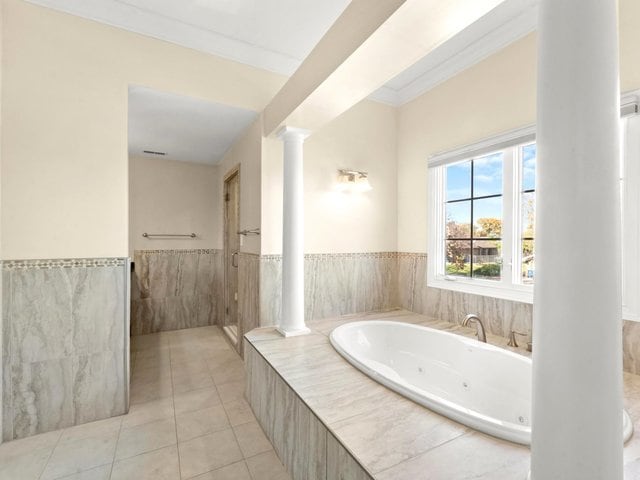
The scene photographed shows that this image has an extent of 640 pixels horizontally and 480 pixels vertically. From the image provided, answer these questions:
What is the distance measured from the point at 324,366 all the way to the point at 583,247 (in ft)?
4.82

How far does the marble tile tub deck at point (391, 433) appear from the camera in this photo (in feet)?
3.30

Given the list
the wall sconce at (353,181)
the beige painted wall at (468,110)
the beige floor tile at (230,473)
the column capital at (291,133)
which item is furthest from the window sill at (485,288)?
the beige floor tile at (230,473)

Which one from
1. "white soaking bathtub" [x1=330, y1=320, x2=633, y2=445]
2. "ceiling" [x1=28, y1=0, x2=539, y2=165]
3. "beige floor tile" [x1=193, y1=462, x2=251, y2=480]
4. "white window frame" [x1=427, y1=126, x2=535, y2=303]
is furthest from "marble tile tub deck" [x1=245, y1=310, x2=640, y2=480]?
"ceiling" [x1=28, y1=0, x2=539, y2=165]

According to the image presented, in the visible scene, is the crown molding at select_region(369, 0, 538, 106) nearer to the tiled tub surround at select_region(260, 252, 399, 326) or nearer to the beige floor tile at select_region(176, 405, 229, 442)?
the tiled tub surround at select_region(260, 252, 399, 326)

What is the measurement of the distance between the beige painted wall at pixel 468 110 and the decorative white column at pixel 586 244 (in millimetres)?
1480

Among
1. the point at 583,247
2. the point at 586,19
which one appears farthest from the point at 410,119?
the point at 583,247

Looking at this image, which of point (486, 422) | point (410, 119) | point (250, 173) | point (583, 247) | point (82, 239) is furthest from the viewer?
point (410, 119)

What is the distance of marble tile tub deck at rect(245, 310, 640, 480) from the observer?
1006 millimetres

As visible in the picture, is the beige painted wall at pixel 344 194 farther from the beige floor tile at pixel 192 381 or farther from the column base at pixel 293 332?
the beige floor tile at pixel 192 381

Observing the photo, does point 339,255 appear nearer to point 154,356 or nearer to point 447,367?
point 447,367

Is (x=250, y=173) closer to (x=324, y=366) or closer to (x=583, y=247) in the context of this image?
(x=324, y=366)

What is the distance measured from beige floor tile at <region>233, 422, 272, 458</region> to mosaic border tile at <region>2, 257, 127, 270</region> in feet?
4.51

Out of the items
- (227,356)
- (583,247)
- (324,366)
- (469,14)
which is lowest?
(227,356)

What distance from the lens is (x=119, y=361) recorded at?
6.90 ft
